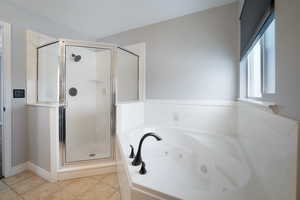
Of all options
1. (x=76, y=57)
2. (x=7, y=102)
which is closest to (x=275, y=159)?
(x=76, y=57)

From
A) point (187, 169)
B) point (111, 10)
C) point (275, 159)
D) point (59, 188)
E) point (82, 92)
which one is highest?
point (111, 10)

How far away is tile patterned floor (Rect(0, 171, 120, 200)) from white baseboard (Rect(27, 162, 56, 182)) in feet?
0.12

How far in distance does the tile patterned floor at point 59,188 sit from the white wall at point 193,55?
4.84 feet

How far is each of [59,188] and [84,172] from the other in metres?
0.29

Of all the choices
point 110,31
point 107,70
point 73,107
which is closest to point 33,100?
point 73,107

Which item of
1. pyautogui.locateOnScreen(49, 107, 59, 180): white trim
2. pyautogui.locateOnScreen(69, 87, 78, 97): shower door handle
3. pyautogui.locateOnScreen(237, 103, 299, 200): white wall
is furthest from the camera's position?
pyautogui.locateOnScreen(69, 87, 78, 97): shower door handle

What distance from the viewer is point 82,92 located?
6.44 ft

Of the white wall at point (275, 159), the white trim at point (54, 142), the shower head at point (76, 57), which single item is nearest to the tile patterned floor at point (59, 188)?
the white trim at point (54, 142)

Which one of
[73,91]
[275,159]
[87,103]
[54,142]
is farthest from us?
[87,103]

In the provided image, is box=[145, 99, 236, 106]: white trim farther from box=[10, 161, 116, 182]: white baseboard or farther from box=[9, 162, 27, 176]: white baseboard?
box=[9, 162, 27, 176]: white baseboard

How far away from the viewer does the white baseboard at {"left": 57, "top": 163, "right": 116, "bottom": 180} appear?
1628 millimetres

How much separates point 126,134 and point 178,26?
1.93m

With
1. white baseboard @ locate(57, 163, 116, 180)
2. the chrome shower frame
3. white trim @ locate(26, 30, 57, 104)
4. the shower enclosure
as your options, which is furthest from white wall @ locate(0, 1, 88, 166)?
white baseboard @ locate(57, 163, 116, 180)

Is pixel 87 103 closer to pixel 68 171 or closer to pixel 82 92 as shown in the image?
pixel 82 92
